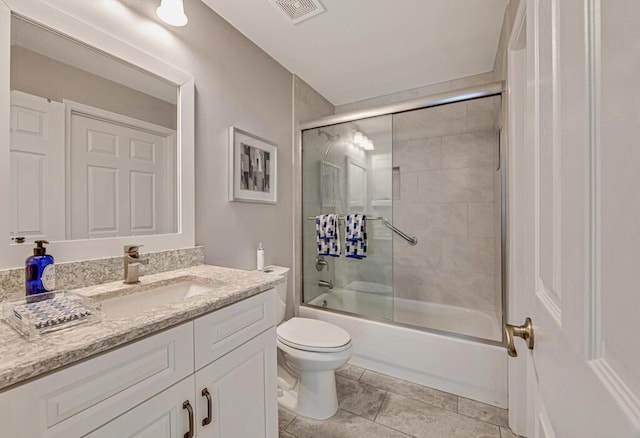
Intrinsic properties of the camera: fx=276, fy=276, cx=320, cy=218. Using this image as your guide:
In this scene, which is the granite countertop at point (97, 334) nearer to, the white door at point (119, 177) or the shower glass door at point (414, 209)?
the white door at point (119, 177)

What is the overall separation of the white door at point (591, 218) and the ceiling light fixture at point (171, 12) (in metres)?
1.39

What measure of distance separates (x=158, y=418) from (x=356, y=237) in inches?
69.6

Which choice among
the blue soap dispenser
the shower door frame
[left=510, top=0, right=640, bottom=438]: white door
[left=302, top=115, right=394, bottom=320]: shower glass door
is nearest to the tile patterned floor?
the shower door frame

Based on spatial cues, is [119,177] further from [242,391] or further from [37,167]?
[242,391]

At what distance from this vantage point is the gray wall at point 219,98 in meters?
1.28

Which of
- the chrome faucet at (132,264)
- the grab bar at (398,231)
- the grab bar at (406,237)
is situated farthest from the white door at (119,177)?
the grab bar at (406,237)

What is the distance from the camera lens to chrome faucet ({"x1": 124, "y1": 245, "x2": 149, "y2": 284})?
3.63ft

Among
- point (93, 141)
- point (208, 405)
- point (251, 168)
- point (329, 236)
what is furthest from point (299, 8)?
point (208, 405)

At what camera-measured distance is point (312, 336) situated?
64.7 inches

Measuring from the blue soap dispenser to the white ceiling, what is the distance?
135 centimetres

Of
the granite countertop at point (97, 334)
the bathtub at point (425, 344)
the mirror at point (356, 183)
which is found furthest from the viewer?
the mirror at point (356, 183)

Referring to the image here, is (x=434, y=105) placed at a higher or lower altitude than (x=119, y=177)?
higher

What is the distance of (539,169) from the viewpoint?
0.63 metres

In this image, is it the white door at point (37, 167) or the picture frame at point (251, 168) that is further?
the picture frame at point (251, 168)
